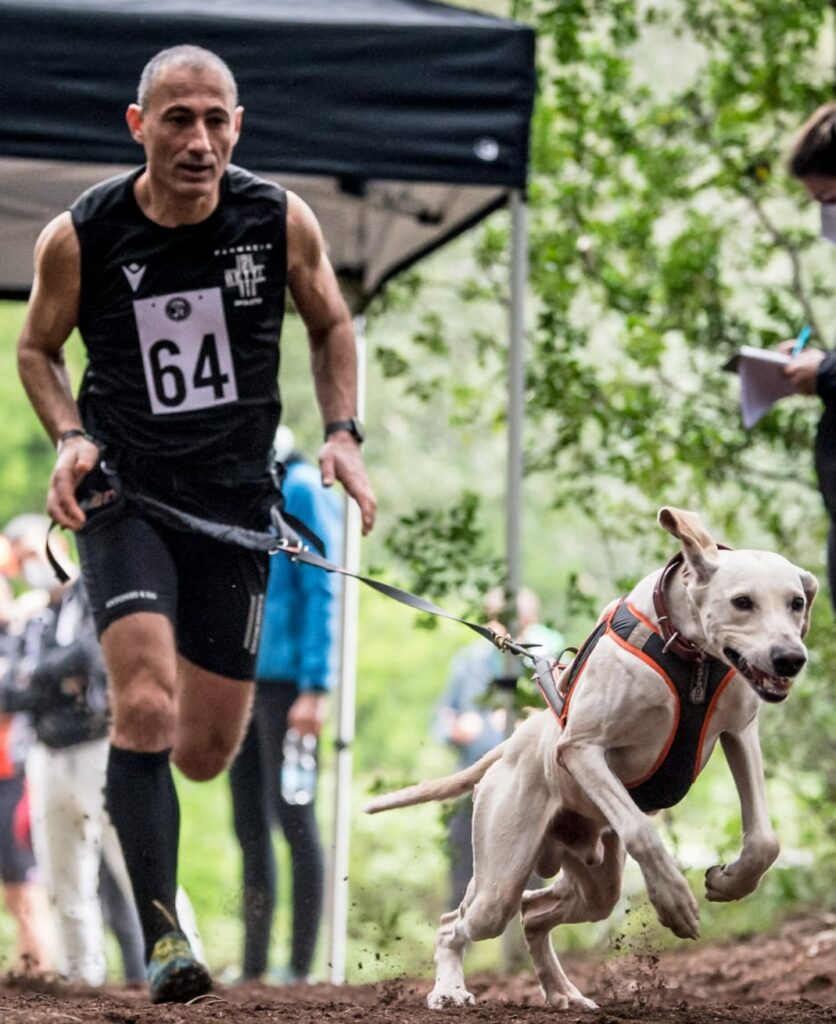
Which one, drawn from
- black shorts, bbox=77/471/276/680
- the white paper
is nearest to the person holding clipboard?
the white paper

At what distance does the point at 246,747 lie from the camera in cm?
702

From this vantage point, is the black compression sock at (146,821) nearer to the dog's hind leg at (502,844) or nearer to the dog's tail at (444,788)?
the dog's tail at (444,788)

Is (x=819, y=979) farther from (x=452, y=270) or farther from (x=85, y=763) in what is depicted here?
(x=452, y=270)

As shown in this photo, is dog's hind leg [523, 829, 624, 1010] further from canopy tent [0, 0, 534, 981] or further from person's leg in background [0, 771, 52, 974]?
person's leg in background [0, 771, 52, 974]

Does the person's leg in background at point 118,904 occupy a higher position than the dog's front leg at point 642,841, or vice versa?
the dog's front leg at point 642,841

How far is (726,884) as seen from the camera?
12.3ft

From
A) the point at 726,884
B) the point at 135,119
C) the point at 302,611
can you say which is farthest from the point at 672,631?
the point at 302,611

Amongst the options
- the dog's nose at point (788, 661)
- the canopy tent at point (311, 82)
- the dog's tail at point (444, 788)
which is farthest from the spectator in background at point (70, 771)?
the dog's nose at point (788, 661)

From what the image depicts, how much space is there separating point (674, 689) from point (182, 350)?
1693 millimetres

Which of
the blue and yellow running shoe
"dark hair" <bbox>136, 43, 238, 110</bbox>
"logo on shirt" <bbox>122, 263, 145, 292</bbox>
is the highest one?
"dark hair" <bbox>136, 43, 238, 110</bbox>

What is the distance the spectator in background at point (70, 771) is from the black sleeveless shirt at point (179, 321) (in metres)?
2.22

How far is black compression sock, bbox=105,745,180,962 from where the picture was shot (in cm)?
434

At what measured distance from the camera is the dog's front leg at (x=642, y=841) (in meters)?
3.52

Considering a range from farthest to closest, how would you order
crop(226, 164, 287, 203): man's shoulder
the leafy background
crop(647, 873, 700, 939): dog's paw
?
the leafy background, crop(226, 164, 287, 203): man's shoulder, crop(647, 873, 700, 939): dog's paw
